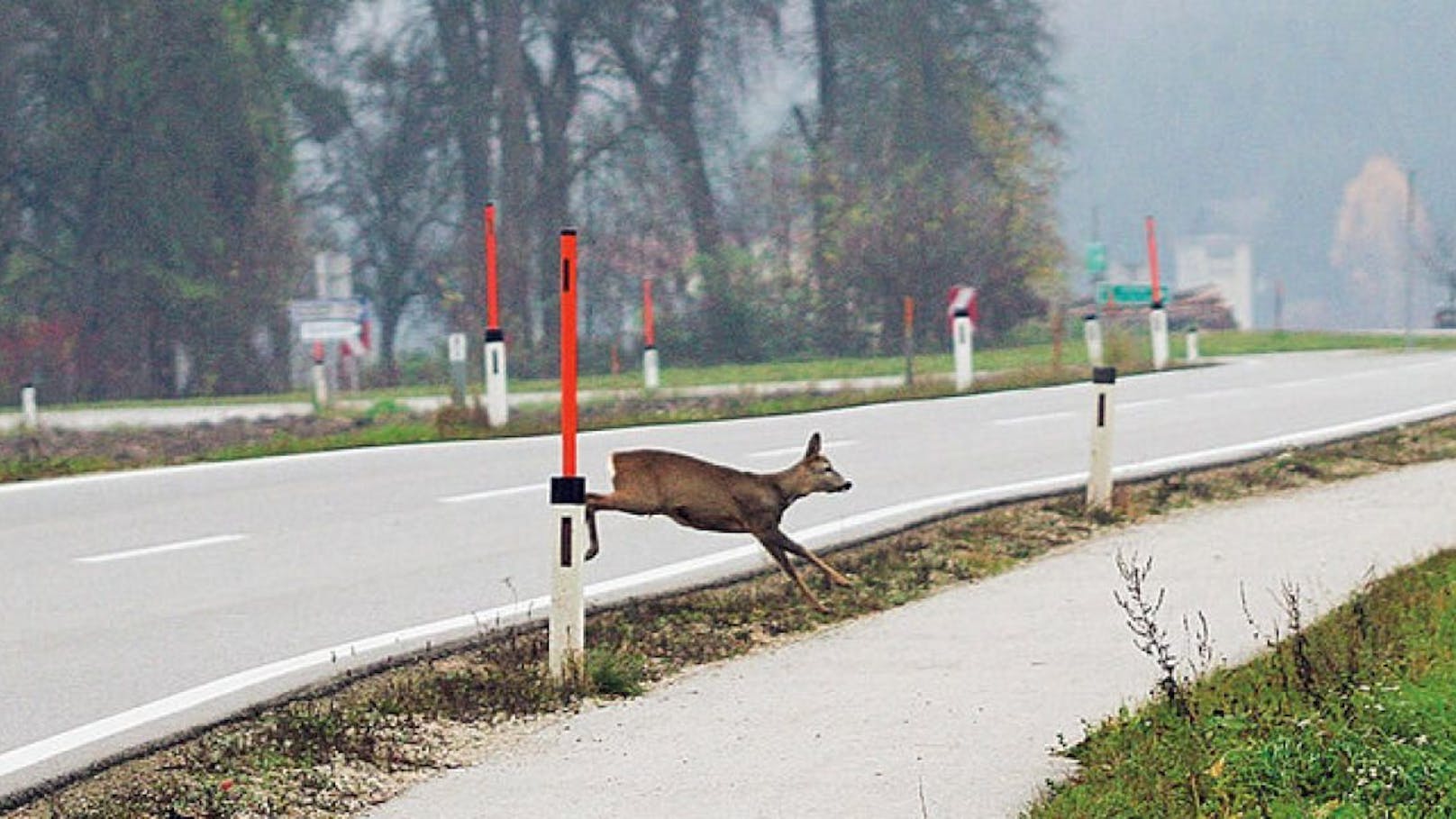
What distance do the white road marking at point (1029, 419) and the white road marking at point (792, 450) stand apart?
2.27 m

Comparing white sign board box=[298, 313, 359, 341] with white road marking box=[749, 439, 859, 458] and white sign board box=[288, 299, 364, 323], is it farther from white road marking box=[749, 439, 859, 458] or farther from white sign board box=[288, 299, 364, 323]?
white road marking box=[749, 439, 859, 458]

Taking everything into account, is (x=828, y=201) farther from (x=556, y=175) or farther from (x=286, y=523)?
(x=286, y=523)

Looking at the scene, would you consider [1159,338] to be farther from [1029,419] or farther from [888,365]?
[1029,419]

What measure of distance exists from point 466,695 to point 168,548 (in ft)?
16.7

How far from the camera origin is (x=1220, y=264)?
172625 mm

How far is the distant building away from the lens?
170 metres

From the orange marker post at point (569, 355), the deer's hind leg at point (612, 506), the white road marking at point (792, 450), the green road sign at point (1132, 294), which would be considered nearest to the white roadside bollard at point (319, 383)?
the green road sign at point (1132, 294)

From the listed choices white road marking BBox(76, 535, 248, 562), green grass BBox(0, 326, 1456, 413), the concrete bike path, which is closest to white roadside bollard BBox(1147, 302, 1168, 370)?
green grass BBox(0, 326, 1456, 413)

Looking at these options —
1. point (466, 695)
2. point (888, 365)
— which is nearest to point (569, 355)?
point (466, 695)

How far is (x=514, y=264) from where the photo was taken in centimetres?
5119

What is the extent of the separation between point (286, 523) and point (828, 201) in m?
38.2

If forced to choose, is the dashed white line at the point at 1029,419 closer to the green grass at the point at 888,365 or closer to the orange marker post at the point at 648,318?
the orange marker post at the point at 648,318

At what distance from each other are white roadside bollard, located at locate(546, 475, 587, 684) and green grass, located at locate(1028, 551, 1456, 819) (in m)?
2.39

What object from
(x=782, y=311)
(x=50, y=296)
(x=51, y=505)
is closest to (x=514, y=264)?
(x=782, y=311)
